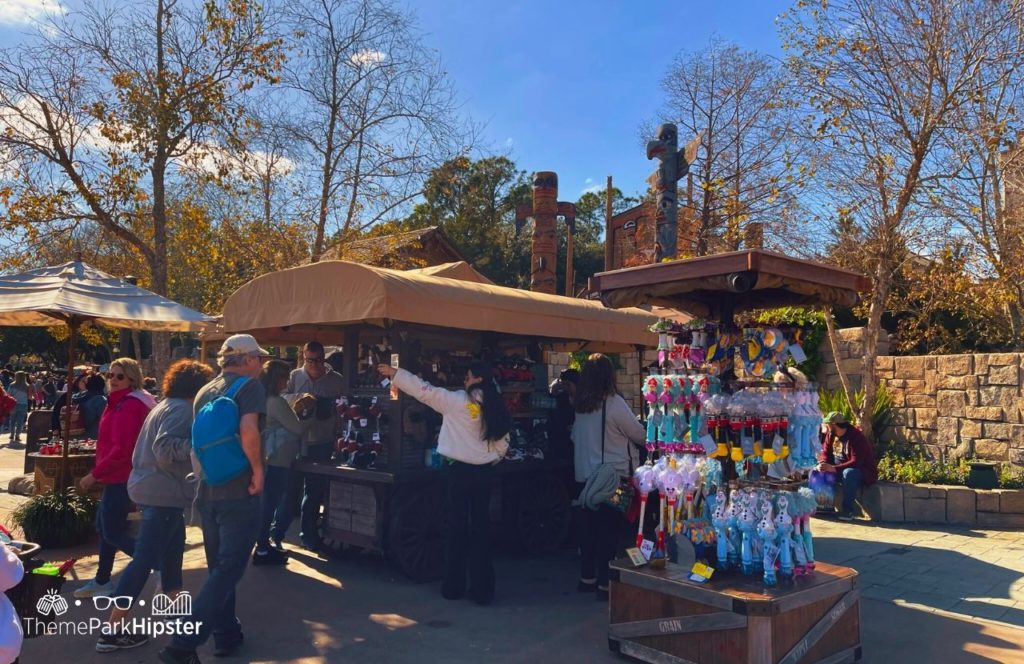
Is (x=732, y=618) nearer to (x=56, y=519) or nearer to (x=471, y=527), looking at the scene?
(x=471, y=527)

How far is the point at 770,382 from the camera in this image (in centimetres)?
468

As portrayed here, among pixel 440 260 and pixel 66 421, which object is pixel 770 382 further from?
pixel 440 260

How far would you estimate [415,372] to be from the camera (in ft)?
21.1

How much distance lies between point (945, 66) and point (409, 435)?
8.28 metres

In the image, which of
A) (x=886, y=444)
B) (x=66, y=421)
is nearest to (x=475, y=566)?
(x=66, y=421)

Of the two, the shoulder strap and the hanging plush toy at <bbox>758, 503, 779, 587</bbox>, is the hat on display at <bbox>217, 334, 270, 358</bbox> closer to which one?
the shoulder strap

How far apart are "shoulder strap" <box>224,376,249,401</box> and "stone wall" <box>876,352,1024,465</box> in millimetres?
9021

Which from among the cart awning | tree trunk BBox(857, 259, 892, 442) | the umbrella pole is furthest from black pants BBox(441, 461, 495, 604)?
tree trunk BBox(857, 259, 892, 442)

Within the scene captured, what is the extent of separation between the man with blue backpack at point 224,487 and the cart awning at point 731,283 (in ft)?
8.10

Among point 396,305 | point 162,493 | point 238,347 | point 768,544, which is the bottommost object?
point 768,544

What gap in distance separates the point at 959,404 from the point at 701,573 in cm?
715

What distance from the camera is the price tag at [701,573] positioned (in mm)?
4199

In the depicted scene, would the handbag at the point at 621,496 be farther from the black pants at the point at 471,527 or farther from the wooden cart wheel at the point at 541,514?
the wooden cart wheel at the point at 541,514

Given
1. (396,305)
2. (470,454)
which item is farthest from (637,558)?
(396,305)
